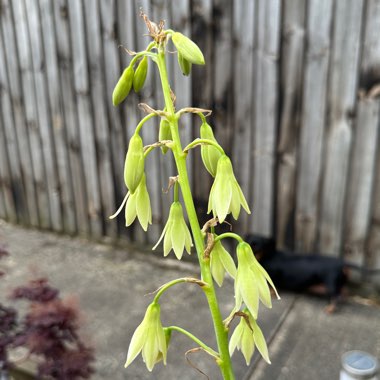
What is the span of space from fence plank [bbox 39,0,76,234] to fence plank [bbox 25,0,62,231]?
1.4 inches

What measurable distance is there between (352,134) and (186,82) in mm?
1135

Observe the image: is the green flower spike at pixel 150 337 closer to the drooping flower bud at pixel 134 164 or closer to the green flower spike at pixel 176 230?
the green flower spike at pixel 176 230

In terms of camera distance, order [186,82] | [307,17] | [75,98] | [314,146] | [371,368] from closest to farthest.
Result: [371,368] < [307,17] < [314,146] < [186,82] < [75,98]

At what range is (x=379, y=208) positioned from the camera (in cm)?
299

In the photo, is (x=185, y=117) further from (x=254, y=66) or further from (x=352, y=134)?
(x=352, y=134)

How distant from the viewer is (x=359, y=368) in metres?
1.75

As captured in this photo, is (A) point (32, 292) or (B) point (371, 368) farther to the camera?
(A) point (32, 292)

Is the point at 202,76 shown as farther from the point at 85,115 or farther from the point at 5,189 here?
the point at 5,189

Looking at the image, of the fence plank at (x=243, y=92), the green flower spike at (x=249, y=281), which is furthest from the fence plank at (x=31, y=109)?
the green flower spike at (x=249, y=281)

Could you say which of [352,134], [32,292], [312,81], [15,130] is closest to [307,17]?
[312,81]

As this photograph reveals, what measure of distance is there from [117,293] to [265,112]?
1.62 m

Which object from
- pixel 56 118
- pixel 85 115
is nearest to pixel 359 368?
pixel 85 115

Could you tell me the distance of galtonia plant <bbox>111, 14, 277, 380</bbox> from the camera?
1.06m

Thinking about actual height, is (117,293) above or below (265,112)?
below
